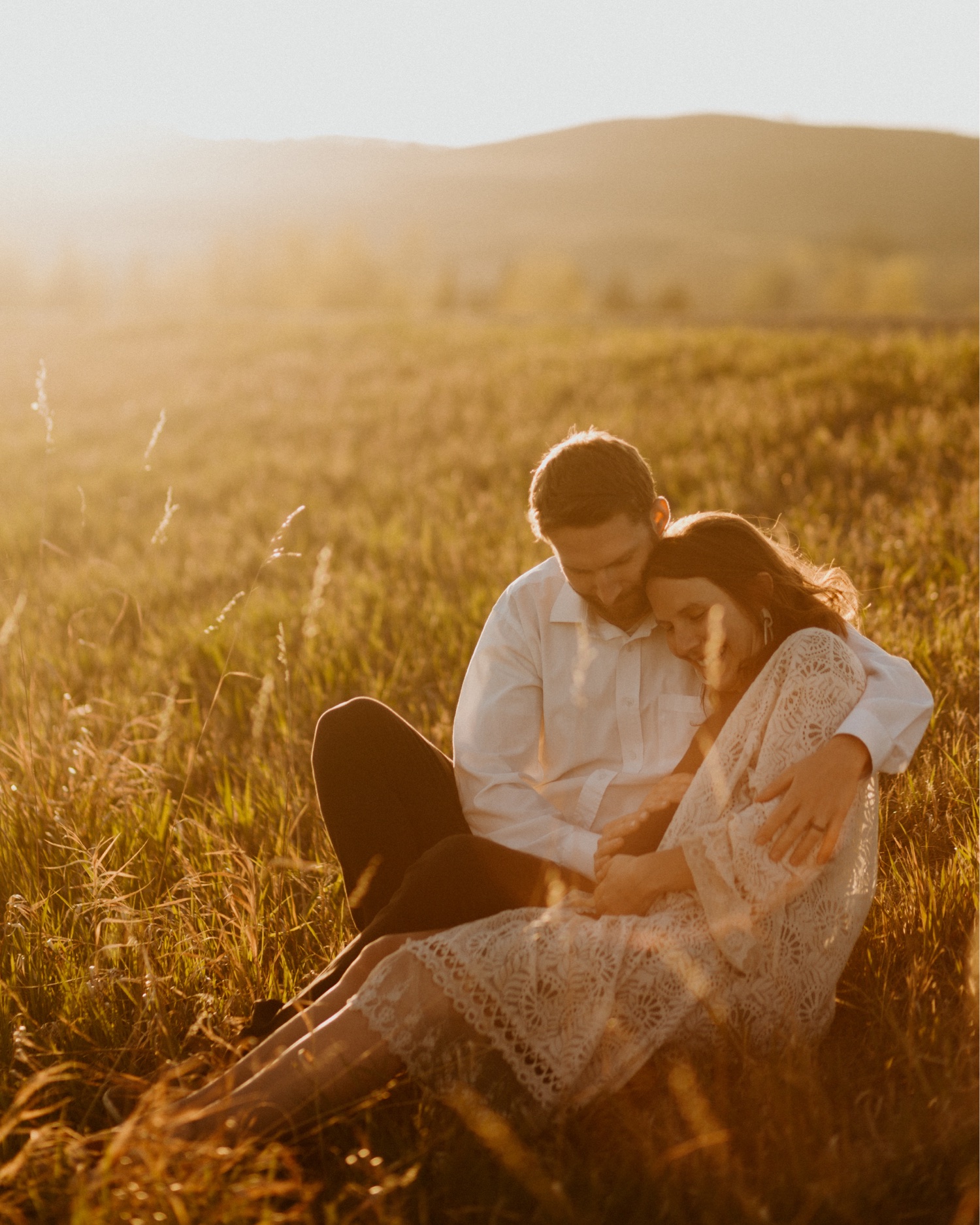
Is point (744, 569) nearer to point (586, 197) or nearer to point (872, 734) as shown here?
point (872, 734)

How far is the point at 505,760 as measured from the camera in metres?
2.96

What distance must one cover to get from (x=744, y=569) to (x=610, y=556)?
35 centimetres

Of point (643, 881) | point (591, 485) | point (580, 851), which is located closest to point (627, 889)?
point (643, 881)

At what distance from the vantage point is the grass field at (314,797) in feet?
6.74

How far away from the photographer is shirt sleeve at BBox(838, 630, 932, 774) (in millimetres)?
2426

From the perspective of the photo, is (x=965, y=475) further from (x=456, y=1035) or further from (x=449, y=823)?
(x=456, y=1035)

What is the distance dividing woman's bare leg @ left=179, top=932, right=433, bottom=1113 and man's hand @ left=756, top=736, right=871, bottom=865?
868mm

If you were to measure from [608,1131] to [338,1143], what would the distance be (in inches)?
23.6

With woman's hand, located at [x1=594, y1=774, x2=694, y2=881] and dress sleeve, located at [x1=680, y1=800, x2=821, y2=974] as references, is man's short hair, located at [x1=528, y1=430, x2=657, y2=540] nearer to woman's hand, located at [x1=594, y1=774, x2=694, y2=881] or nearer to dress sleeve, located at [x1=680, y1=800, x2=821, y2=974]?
woman's hand, located at [x1=594, y1=774, x2=694, y2=881]

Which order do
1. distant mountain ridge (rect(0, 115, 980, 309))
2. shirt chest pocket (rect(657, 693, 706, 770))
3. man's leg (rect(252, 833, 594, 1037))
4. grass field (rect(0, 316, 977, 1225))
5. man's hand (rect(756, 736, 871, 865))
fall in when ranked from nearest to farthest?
grass field (rect(0, 316, 977, 1225)) < man's hand (rect(756, 736, 871, 865)) < man's leg (rect(252, 833, 594, 1037)) < shirt chest pocket (rect(657, 693, 706, 770)) < distant mountain ridge (rect(0, 115, 980, 309))

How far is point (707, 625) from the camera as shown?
8.80 feet

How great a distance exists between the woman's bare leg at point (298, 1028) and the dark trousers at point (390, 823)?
161mm

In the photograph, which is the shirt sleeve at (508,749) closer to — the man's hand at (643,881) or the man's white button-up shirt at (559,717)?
the man's white button-up shirt at (559,717)

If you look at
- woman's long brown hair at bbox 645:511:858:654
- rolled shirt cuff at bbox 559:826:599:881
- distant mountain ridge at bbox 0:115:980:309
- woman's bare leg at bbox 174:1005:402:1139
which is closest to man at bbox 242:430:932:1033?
rolled shirt cuff at bbox 559:826:599:881
